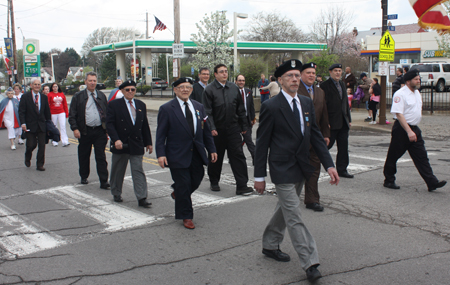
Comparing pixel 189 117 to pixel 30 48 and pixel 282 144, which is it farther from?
pixel 30 48

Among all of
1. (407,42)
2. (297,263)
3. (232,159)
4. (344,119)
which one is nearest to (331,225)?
(297,263)

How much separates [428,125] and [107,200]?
12494mm

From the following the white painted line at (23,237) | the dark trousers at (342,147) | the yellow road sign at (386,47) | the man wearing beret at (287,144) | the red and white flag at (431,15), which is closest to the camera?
the man wearing beret at (287,144)

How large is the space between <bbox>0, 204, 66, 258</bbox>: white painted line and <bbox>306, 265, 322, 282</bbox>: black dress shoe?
8.88ft

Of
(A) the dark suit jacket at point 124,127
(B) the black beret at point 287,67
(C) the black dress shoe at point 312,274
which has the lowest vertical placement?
(C) the black dress shoe at point 312,274

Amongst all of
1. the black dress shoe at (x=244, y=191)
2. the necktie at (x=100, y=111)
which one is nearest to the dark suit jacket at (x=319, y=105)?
the black dress shoe at (x=244, y=191)

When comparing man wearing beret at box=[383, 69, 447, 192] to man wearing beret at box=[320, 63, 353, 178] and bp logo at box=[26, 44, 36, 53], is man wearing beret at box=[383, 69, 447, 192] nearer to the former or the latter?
man wearing beret at box=[320, 63, 353, 178]

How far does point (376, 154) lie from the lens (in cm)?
1009

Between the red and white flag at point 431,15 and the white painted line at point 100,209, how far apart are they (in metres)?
4.74

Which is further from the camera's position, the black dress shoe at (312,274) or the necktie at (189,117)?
the necktie at (189,117)

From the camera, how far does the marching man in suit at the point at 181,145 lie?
5.21 meters

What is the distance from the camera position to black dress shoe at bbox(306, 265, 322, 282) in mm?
3639

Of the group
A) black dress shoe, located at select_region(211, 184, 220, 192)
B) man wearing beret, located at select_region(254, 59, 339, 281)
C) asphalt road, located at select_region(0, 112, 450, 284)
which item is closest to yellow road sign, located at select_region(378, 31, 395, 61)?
asphalt road, located at select_region(0, 112, 450, 284)

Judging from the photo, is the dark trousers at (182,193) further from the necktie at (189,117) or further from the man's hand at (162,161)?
the necktie at (189,117)
